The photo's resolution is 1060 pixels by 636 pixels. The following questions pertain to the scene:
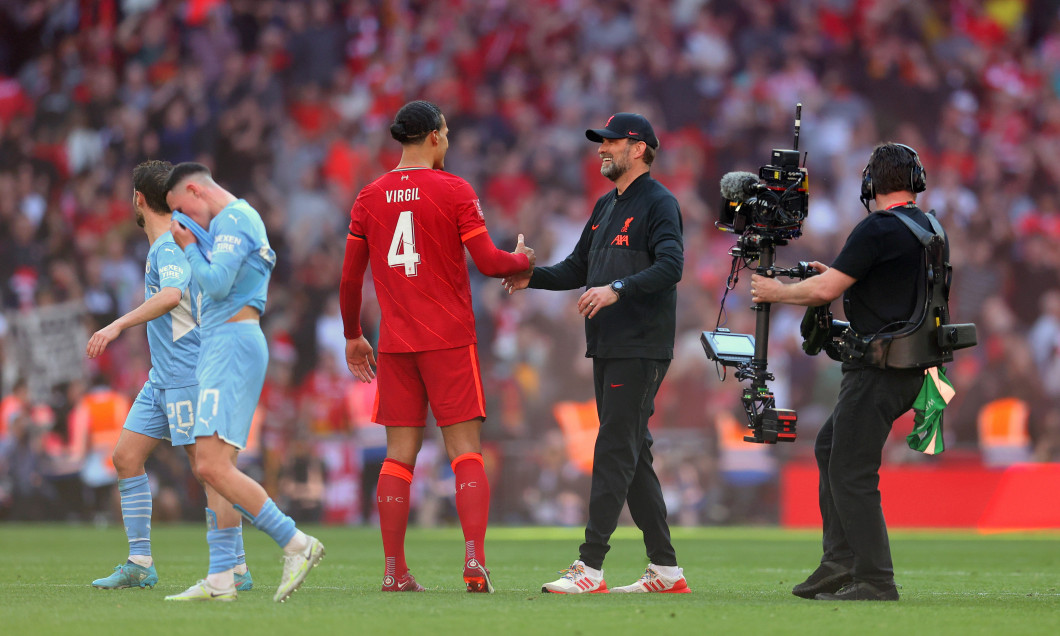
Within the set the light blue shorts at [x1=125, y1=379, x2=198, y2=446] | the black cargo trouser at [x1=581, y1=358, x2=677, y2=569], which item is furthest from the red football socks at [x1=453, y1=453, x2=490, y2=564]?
the light blue shorts at [x1=125, y1=379, x2=198, y2=446]

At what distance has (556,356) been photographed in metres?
14.9

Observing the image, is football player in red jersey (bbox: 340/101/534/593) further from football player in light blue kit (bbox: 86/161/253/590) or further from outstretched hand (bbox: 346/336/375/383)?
football player in light blue kit (bbox: 86/161/253/590)

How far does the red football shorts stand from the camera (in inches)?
247

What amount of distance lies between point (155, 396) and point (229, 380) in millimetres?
1320

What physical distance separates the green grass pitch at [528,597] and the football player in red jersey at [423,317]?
0.52 metres

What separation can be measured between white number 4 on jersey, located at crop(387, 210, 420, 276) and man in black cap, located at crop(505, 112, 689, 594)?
27.1 inches

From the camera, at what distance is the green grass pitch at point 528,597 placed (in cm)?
490

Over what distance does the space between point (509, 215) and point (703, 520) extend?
4923mm

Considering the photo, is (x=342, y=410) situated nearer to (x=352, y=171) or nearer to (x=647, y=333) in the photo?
(x=352, y=171)

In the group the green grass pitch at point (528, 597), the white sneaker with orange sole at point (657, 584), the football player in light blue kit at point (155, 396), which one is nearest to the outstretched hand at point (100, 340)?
the football player in light blue kit at point (155, 396)

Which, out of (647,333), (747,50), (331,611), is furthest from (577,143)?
(331,611)

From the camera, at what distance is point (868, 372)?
604cm

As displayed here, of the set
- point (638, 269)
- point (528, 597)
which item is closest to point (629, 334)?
point (638, 269)

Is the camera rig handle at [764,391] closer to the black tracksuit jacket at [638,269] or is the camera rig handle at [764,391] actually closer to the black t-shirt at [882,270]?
the black t-shirt at [882,270]
